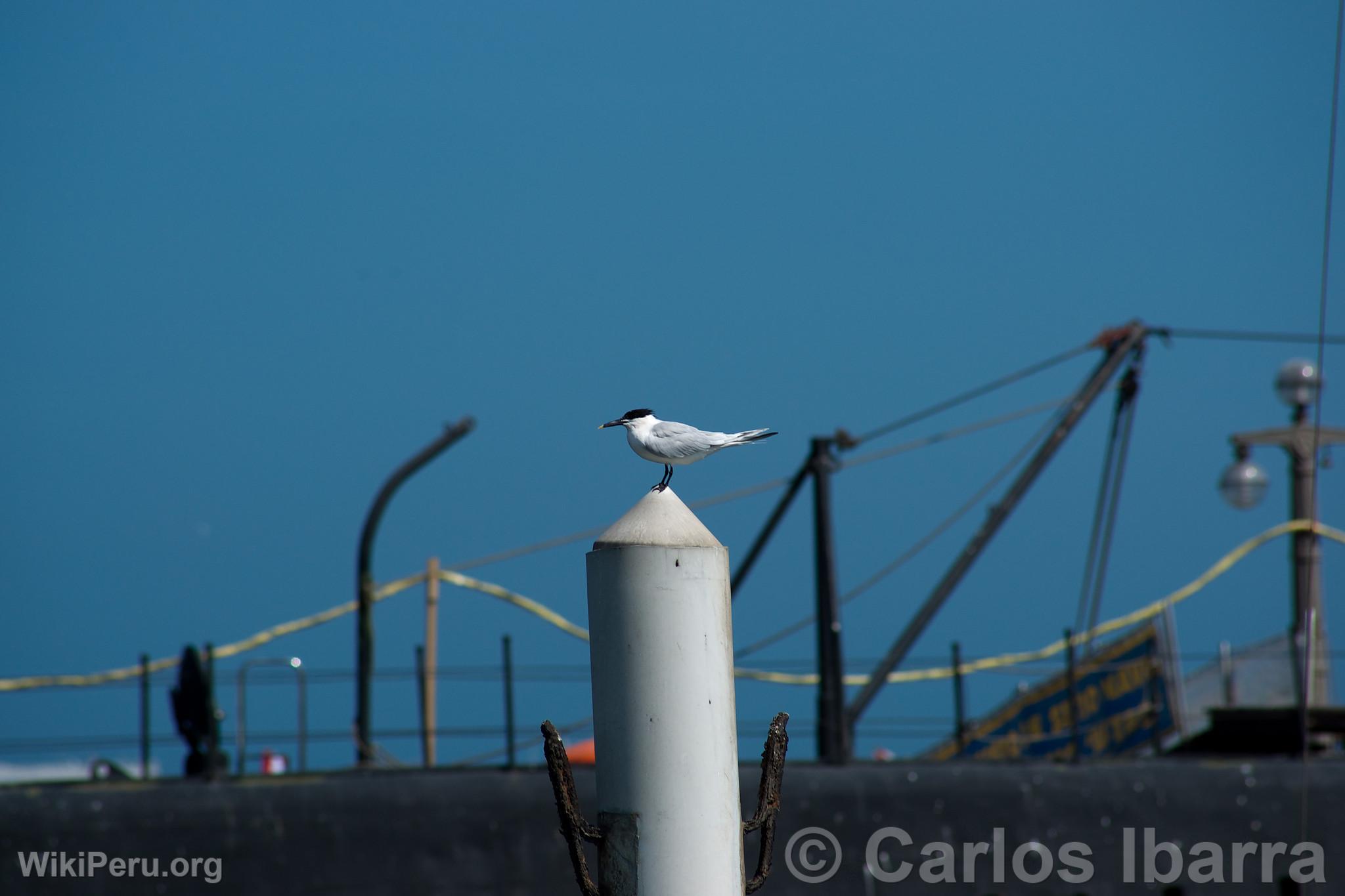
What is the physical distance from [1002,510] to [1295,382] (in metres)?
3.52

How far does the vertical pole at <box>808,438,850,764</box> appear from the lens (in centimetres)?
1212

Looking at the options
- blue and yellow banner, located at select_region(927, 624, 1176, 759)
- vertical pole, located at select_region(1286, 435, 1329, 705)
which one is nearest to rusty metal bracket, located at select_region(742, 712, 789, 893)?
blue and yellow banner, located at select_region(927, 624, 1176, 759)

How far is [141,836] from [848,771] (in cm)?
537

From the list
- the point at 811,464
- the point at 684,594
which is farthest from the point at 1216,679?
the point at 684,594

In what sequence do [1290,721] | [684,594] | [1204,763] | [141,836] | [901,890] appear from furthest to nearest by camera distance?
[1290,721] < [1204,763] < [901,890] < [141,836] < [684,594]

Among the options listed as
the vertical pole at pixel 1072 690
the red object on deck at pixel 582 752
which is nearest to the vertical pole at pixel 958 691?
the vertical pole at pixel 1072 690

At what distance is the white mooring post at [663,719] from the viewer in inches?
156

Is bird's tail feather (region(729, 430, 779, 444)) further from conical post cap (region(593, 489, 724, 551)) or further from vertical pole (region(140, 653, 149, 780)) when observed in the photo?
vertical pole (region(140, 653, 149, 780))

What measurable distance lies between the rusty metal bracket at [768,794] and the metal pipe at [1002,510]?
26.8 feet

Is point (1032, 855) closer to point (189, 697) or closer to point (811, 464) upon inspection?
point (811, 464)

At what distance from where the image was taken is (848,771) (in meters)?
11.7

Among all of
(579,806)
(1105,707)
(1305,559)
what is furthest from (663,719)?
(1305,559)

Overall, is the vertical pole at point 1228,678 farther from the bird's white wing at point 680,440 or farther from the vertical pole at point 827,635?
the bird's white wing at point 680,440

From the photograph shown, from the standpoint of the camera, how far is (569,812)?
13.4 ft
